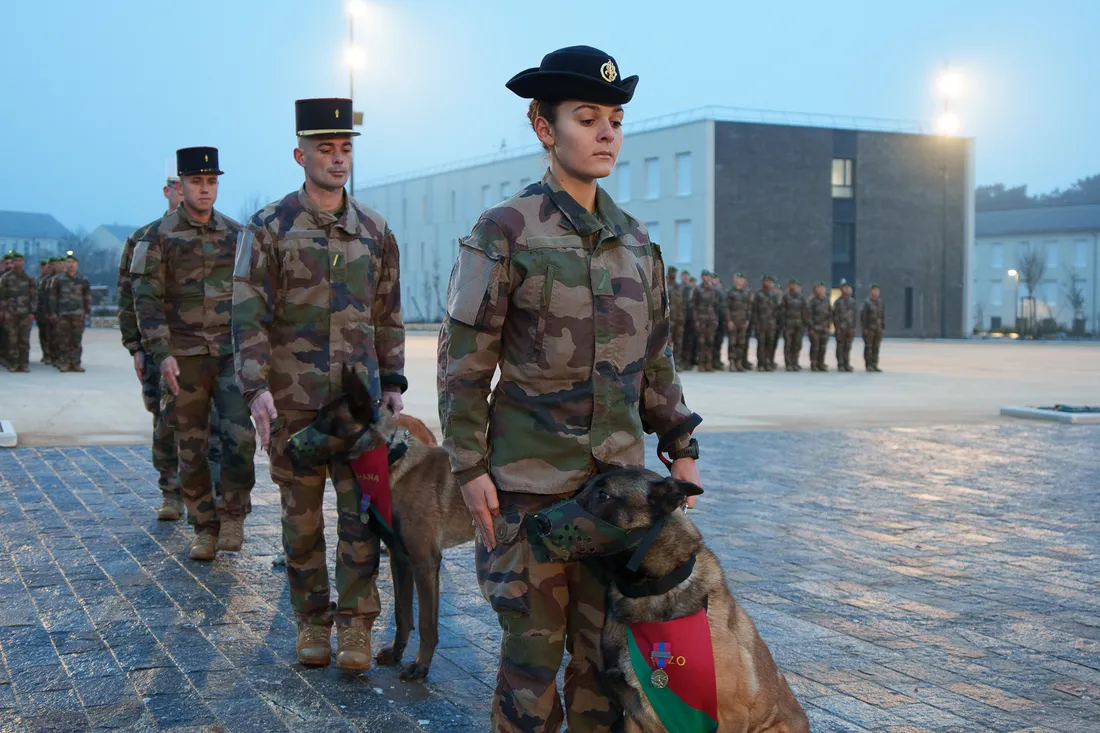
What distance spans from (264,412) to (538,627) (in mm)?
2115

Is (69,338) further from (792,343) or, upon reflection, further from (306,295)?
(306,295)

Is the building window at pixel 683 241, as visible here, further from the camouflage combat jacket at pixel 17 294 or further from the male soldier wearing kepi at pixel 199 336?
the male soldier wearing kepi at pixel 199 336

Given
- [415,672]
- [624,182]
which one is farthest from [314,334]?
[624,182]

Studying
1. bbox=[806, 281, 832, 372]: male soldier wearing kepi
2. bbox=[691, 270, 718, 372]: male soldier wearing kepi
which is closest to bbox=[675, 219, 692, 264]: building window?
bbox=[806, 281, 832, 372]: male soldier wearing kepi

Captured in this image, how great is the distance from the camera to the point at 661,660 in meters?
3.27

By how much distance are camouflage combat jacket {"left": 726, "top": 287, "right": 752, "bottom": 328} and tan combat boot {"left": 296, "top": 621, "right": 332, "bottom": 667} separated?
84.3 feet

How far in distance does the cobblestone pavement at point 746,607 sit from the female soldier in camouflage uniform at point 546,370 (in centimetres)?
130

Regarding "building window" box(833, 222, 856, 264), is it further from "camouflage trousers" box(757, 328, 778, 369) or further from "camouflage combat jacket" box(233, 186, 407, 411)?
"camouflage combat jacket" box(233, 186, 407, 411)

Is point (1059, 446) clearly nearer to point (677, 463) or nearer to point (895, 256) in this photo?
point (677, 463)

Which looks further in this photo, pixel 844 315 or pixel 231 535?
pixel 844 315

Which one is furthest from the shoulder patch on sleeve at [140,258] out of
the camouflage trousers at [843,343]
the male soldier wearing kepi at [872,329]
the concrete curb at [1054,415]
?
the camouflage trousers at [843,343]

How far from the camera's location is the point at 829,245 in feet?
192

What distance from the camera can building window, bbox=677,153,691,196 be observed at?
2215 inches

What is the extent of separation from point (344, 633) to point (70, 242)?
14849 centimetres
